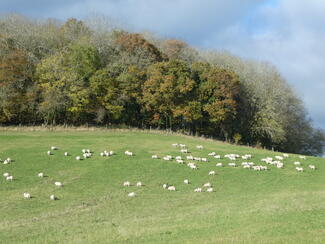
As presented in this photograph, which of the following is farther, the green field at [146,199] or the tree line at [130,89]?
the tree line at [130,89]

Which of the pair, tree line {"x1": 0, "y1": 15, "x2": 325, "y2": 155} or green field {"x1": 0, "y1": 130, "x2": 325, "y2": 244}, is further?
tree line {"x1": 0, "y1": 15, "x2": 325, "y2": 155}

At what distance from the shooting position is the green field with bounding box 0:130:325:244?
1515 cm

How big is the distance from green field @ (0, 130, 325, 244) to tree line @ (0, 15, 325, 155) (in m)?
13.1

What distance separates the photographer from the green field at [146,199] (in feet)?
49.7

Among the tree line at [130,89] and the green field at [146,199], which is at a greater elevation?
the tree line at [130,89]

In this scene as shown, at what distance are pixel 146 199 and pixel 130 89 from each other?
3710 centimetres

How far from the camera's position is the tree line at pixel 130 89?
2151 inches

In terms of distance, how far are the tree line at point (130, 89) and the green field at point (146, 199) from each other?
1308cm

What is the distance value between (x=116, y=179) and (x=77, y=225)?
11.3 metres

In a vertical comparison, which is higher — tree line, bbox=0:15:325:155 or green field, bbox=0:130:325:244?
tree line, bbox=0:15:325:155

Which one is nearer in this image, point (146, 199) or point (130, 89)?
point (146, 199)

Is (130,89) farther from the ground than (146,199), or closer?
farther from the ground

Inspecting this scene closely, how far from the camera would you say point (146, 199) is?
24.3m

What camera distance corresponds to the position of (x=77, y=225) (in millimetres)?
17859
